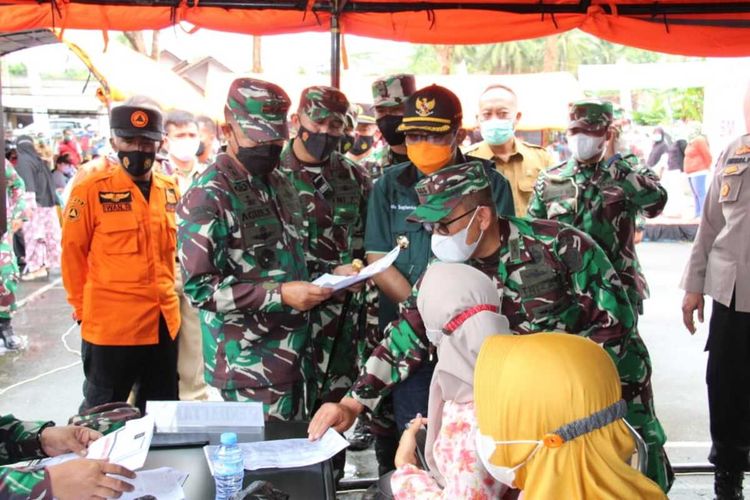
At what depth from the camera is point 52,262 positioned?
429 inches

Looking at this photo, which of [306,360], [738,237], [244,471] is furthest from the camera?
[738,237]

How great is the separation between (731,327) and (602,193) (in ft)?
3.09

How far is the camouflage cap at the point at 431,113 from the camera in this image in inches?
118

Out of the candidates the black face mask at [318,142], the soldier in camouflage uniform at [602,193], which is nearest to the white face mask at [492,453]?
the black face mask at [318,142]

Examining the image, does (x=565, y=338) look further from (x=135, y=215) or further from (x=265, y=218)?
(x=135, y=215)

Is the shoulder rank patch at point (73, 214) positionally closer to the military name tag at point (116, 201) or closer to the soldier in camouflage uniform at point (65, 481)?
the military name tag at point (116, 201)

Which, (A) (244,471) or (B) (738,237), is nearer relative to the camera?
(A) (244,471)

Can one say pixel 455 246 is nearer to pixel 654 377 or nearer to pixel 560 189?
pixel 560 189

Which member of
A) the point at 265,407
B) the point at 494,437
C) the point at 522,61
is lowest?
the point at 265,407

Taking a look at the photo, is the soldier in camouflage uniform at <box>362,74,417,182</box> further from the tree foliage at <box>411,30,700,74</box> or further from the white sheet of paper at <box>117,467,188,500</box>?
the tree foliage at <box>411,30,700,74</box>

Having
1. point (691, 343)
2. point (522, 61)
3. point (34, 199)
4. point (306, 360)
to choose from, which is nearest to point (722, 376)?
point (306, 360)

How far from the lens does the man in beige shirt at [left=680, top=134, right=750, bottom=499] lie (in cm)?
324

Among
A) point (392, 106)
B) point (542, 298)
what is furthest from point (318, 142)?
point (542, 298)

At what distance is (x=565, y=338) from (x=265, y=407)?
143 centimetres
